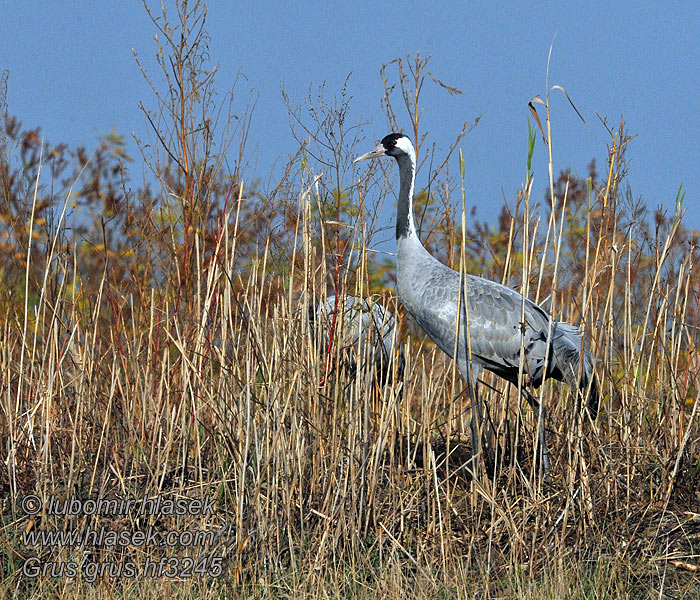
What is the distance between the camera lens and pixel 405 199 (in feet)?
14.3

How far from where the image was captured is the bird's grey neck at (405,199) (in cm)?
426

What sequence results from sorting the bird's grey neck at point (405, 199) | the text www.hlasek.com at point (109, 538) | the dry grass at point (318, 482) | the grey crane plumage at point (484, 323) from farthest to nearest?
1. the bird's grey neck at point (405, 199)
2. the grey crane plumage at point (484, 323)
3. the text www.hlasek.com at point (109, 538)
4. the dry grass at point (318, 482)

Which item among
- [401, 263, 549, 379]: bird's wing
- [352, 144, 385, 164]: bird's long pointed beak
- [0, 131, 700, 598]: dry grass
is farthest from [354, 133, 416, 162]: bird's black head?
[0, 131, 700, 598]: dry grass

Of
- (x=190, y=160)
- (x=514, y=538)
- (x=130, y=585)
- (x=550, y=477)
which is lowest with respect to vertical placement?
(x=130, y=585)

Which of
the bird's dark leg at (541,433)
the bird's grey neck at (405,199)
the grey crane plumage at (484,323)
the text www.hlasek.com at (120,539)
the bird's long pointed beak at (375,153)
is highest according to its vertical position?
the bird's long pointed beak at (375,153)

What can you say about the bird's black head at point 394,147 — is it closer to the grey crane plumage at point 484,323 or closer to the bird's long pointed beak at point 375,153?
the bird's long pointed beak at point 375,153

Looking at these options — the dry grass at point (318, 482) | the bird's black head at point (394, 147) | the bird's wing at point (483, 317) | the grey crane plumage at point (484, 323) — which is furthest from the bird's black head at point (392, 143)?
the dry grass at point (318, 482)

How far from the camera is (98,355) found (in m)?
3.78

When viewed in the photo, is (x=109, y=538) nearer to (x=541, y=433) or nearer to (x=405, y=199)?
(x=541, y=433)

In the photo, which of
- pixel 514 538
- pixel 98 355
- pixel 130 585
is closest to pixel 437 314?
pixel 514 538

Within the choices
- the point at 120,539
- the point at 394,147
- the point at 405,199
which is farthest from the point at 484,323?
the point at 120,539

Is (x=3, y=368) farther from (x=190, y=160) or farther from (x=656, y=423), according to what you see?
(x=656, y=423)

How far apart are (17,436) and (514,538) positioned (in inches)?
83.0

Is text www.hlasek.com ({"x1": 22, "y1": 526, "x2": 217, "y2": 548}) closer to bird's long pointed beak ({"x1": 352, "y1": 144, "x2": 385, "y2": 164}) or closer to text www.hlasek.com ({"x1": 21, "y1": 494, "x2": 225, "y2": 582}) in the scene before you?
text www.hlasek.com ({"x1": 21, "y1": 494, "x2": 225, "y2": 582})
